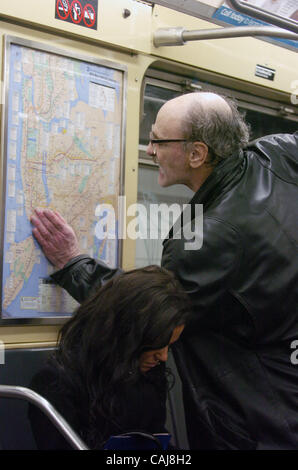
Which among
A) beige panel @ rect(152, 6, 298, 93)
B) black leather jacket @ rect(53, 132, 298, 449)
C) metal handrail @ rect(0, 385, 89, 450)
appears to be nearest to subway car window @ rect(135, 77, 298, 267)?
beige panel @ rect(152, 6, 298, 93)

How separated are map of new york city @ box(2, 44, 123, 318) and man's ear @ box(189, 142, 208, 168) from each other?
1.29 feet

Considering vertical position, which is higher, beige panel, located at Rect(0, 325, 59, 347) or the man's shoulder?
the man's shoulder

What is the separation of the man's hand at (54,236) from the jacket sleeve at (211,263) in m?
0.57

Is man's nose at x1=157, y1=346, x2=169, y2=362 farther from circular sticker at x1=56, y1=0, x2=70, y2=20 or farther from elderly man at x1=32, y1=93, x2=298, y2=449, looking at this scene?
circular sticker at x1=56, y1=0, x2=70, y2=20

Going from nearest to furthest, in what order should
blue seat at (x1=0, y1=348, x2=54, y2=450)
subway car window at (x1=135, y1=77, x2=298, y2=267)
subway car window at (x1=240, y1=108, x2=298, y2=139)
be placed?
blue seat at (x1=0, y1=348, x2=54, y2=450) → subway car window at (x1=135, y1=77, x2=298, y2=267) → subway car window at (x1=240, y1=108, x2=298, y2=139)

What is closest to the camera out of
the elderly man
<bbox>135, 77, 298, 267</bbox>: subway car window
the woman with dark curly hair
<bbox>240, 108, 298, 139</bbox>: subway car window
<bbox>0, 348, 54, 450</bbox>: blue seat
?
the woman with dark curly hair

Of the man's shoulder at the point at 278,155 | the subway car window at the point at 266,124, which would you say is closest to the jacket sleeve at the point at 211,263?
the man's shoulder at the point at 278,155

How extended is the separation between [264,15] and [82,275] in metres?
1.26

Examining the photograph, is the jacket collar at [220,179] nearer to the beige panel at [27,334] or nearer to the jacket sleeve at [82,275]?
the jacket sleeve at [82,275]

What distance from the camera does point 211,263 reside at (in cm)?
214

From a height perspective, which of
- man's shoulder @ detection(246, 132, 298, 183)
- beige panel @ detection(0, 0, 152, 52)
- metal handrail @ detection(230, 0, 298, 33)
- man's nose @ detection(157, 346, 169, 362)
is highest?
beige panel @ detection(0, 0, 152, 52)

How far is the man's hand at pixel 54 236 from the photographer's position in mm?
2490

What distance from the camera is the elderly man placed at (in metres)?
2.17
